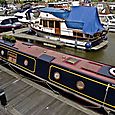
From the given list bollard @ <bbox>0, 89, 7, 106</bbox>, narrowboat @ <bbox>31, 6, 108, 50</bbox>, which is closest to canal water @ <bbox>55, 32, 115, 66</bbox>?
narrowboat @ <bbox>31, 6, 108, 50</bbox>

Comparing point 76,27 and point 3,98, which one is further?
point 76,27

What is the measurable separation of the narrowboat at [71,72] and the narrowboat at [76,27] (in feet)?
24.4

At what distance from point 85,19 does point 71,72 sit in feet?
33.4

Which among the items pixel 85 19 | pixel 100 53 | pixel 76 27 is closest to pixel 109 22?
pixel 85 19

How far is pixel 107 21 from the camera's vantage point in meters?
22.8

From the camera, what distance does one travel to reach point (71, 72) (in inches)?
292

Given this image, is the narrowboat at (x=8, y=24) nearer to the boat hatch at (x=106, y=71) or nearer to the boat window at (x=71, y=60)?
the boat window at (x=71, y=60)

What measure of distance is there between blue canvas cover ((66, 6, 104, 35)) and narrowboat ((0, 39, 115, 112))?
759cm

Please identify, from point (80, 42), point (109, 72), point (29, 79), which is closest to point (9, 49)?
point (29, 79)

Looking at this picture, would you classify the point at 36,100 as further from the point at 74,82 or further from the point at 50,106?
the point at 74,82

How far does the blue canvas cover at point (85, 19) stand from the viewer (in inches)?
645

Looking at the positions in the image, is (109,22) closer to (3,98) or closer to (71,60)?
(71,60)

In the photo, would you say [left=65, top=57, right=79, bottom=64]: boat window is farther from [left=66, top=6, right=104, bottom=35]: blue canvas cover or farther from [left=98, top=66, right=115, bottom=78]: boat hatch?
[left=66, top=6, right=104, bottom=35]: blue canvas cover

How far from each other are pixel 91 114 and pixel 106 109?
0.51m
